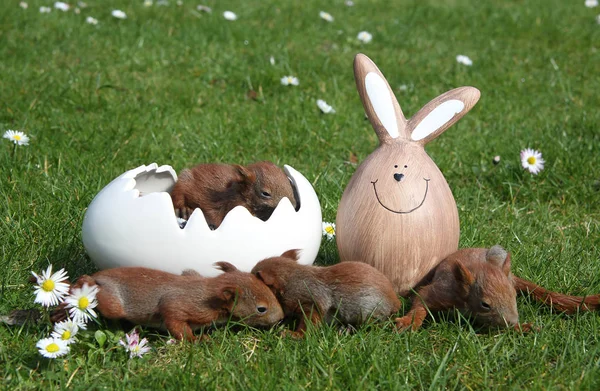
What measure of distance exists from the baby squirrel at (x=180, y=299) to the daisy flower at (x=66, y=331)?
0.12 meters

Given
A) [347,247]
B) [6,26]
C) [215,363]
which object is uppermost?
[347,247]

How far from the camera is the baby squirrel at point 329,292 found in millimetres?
3021

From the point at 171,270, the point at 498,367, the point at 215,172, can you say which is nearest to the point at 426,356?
the point at 498,367

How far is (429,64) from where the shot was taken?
6969 mm

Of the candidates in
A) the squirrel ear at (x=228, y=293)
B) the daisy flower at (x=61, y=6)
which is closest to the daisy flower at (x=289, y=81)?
the daisy flower at (x=61, y=6)

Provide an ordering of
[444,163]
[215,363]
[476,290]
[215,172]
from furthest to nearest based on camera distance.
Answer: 1. [444,163]
2. [215,172]
3. [476,290]
4. [215,363]

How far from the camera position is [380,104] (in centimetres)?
344

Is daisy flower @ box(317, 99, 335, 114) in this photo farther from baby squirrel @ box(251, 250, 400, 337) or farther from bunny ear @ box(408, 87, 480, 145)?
baby squirrel @ box(251, 250, 400, 337)

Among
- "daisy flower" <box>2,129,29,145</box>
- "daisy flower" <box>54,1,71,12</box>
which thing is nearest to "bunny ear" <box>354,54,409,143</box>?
"daisy flower" <box>2,129,29,145</box>

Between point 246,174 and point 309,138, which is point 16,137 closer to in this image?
point 246,174

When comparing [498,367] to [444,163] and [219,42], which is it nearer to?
[444,163]

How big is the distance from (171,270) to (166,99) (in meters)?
2.91

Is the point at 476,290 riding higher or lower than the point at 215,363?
higher

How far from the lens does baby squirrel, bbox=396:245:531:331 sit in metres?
3.03
